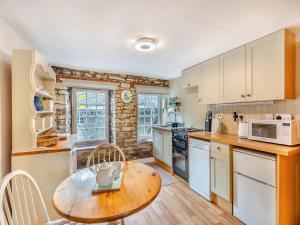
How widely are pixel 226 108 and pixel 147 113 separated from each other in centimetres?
206

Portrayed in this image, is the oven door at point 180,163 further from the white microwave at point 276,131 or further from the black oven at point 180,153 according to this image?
the white microwave at point 276,131

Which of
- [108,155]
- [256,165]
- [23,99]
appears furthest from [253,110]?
[23,99]

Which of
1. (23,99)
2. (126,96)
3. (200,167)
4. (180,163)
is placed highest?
(126,96)

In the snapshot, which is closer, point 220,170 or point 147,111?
point 220,170

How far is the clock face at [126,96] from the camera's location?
377 cm

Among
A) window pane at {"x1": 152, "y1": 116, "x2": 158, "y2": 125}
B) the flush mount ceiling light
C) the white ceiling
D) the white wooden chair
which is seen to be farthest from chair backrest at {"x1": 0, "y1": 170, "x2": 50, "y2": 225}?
window pane at {"x1": 152, "y1": 116, "x2": 158, "y2": 125}

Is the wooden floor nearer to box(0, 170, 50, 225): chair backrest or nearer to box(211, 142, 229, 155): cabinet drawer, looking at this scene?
box(211, 142, 229, 155): cabinet drawer

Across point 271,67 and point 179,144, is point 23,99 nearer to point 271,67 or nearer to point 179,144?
point 179,144

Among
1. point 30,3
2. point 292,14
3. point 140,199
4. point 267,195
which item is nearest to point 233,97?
point 292,14

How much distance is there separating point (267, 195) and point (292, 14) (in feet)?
5.91

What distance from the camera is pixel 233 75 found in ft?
7.64

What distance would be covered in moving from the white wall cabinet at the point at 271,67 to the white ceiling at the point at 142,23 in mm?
138

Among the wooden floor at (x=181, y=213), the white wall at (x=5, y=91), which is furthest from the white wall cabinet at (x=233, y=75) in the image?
the white wall at (x=5, y=91)

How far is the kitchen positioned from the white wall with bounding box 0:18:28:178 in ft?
0.07
